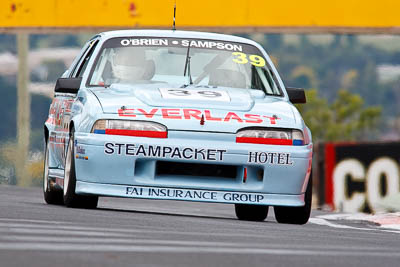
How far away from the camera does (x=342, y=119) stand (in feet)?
246

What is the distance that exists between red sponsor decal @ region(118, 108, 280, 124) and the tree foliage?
62.6m

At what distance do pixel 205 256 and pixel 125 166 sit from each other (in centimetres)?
279

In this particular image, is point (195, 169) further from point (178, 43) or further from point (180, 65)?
point (178, 43)

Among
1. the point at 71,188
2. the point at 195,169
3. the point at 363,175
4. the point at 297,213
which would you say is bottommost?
the point at 363,175

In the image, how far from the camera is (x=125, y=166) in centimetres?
931

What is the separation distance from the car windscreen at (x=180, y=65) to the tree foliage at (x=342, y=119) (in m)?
61.4

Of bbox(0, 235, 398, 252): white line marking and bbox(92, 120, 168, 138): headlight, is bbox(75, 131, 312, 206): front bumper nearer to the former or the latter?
bbox(92, 120, 168, 138): headlight

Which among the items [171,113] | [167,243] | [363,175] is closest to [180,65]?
[171,113]

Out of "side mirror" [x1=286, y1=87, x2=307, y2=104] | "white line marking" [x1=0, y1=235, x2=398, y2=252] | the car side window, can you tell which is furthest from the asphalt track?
the car side window

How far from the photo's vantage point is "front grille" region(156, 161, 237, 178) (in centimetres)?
939

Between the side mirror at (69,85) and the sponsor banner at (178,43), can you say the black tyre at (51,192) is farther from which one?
the sponsor banner at (178,43)

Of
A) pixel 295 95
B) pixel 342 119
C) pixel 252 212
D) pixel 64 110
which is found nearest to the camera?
pixel 295 95

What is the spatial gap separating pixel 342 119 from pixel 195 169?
217 ft

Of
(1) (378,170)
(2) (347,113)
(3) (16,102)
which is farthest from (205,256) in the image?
(2) (347,113)
